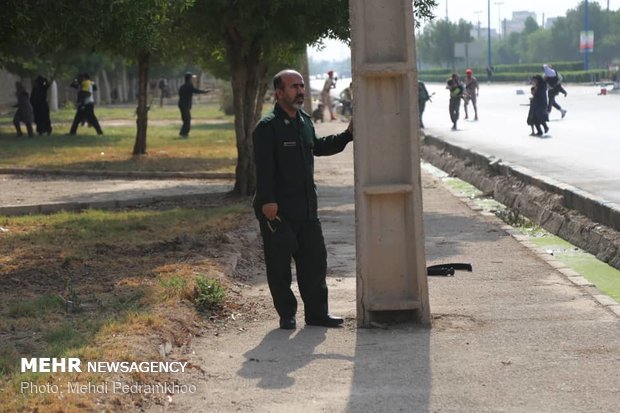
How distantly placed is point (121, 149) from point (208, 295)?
2115 centimetres

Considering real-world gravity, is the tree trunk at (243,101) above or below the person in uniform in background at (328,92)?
above

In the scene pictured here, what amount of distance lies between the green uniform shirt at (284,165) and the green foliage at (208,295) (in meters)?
0.87

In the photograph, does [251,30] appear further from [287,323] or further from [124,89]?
[124,89]

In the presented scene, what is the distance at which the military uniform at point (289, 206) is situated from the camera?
28.9 feet

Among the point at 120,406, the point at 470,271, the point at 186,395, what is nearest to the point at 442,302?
the point at 470,271

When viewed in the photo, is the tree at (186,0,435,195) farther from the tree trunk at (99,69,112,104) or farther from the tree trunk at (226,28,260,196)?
the tree trunk at (99,69,112,104)

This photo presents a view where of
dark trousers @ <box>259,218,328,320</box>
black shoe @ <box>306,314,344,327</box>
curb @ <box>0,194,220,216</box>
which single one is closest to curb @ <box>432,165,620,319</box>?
black shoe @ <box>306,314,344,327</box>

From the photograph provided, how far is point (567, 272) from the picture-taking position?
11.0m

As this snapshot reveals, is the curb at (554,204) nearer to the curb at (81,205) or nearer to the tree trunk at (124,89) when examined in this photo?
the curb at (81,205)

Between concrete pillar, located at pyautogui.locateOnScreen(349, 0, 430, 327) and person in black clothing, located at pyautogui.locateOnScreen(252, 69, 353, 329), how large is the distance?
32 cm

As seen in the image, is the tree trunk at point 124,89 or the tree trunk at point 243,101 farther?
the tree trunk at point 124,89

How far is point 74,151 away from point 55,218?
14.0 metres

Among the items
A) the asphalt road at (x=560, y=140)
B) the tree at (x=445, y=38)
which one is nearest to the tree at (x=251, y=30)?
the asphalt road at (x=560, y=140)

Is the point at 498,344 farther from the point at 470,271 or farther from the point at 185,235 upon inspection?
the point at 185,235
